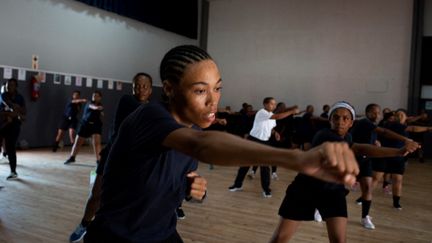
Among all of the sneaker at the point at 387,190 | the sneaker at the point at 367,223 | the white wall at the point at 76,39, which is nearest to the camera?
the sneaker at the point at 367,223

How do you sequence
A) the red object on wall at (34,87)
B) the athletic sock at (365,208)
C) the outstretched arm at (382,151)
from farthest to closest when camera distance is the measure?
the red object on wall at (34,87), the athletic sock at (365,208), the outstretched arm at (382,151)

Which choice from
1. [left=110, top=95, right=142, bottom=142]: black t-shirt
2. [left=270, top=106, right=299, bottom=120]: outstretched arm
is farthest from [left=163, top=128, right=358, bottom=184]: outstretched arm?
[left=270, top=106, right=299, bottom=120]: outstretched arm

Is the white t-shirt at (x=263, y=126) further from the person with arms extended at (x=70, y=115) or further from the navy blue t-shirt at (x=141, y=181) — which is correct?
the person with arms extended at (x=70, y=115)

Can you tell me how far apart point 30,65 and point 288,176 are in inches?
257

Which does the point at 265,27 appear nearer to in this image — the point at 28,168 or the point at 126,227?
the point at 28,168

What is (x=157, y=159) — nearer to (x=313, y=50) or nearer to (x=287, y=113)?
(x=287, y=113)

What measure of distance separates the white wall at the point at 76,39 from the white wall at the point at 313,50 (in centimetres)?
277

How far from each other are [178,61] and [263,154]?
0.55m

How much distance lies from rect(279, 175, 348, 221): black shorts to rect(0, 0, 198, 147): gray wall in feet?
27.4

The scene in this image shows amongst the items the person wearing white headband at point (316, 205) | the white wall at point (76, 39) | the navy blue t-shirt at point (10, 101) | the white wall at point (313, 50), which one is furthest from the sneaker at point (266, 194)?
the white wall at point (313, 50)

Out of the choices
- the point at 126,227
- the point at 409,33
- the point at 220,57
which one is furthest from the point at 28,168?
the point at 409,33

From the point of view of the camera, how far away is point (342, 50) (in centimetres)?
1353

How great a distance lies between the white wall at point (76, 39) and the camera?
940 cm

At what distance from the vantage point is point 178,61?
1.36 metres
